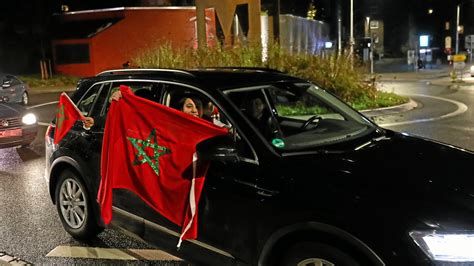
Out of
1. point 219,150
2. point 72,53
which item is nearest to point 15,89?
point 72,53

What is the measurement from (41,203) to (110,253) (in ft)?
7.40

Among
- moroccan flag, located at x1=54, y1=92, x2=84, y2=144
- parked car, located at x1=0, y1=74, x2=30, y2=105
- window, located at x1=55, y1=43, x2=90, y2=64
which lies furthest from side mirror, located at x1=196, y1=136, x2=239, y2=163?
window, located at x1=55, y1=43, x2=90, y2=64

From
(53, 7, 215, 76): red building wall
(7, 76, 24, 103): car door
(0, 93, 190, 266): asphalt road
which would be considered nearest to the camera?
(0, 93, 190, 266): asphalt road

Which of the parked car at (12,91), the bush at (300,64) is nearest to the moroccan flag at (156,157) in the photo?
the bush at (300,64)

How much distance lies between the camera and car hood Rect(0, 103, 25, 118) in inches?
393

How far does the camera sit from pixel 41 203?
675 cm

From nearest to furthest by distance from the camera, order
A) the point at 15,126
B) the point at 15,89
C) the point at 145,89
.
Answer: the point at 145,89, the point at 15,126, the point at 15,89

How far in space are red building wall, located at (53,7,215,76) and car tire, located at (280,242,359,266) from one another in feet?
106

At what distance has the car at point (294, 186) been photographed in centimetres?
294

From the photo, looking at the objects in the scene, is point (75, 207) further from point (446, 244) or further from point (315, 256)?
point (446, 244)

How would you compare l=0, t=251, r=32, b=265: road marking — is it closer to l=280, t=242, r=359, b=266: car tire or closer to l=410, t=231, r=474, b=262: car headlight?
l=280, t=242, r=359, b=266: car tire

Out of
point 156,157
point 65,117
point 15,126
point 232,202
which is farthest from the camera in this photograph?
point 15,126

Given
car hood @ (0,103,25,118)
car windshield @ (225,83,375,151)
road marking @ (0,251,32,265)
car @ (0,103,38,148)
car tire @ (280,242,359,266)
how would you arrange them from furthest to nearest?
car hood @ (0,103,25,118), car @ (0,103,38,148), road marking @ (0,251,32,265), car windshield @ (225,83,375,151), car tire @ (280,242,359,266)

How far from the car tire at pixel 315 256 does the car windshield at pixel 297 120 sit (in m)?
0.77
